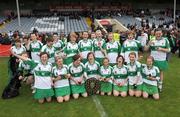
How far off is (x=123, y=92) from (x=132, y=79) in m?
0.39

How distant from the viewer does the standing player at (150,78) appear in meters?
8.41

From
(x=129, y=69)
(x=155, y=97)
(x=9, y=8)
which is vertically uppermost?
(x=9, y=8)

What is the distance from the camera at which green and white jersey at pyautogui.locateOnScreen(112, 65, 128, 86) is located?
8.66 meters

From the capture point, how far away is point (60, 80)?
330 inches

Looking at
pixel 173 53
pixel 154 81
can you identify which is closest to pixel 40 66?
pixel 154 81

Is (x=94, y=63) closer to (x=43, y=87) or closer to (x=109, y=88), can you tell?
(x=109, y=88)

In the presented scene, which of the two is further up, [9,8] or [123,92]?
[9,8]

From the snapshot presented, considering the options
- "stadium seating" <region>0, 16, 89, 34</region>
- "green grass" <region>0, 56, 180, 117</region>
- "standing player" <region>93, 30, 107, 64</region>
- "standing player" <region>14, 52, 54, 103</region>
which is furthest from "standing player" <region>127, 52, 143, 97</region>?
"stadium seating" <region>0, 16, 89, 34</region>

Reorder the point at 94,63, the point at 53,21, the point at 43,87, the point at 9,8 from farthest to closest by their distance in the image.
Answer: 1. the point at 9,8
2. the point at 53,21
3. the point at 94,63
4. the point at 43,87

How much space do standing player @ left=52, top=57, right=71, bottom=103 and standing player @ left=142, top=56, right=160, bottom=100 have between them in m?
1.86

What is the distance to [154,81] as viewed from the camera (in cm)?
845

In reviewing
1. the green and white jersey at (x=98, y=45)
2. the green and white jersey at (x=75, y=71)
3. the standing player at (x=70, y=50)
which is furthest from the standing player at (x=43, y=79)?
the green and white jersey at (x=98, y=45)

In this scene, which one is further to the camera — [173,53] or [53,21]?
[53,21]

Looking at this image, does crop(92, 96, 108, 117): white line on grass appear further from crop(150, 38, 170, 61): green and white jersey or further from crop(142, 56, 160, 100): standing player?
crop(150, 38, 170, 61): green and white jersey
